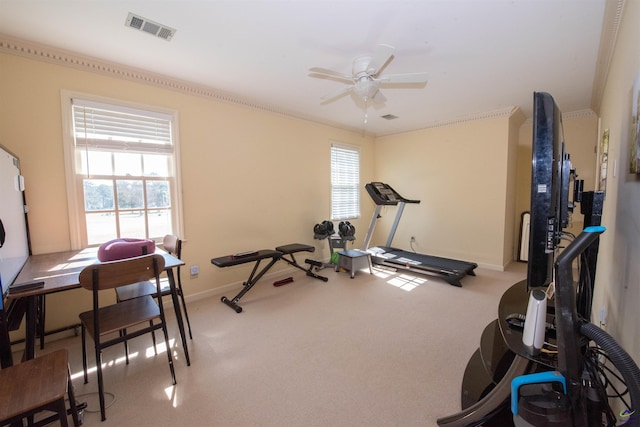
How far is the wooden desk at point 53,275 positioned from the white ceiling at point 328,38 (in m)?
1.83

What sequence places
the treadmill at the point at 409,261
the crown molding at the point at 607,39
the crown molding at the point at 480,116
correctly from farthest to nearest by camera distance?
1. the crown molding at the point at 480,116
2. the treadmill at the point at 409,261
3. the crown molding at the point at 607,39

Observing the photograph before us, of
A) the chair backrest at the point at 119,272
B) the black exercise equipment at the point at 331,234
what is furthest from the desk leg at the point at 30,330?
the black exercise equipment at the point at 331,234

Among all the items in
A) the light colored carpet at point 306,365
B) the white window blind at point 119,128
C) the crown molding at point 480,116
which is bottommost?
the light colored carpet at point 306,365

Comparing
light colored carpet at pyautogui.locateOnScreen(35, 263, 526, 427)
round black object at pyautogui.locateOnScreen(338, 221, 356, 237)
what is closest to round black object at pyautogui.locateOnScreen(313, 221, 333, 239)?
round black object at pyautogui.locateOnScreen(338, 221, 356, 237)

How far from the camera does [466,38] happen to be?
2.31m

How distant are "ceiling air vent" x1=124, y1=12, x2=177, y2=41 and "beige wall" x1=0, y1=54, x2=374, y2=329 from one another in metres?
0.92

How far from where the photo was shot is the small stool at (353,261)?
4.24 meters

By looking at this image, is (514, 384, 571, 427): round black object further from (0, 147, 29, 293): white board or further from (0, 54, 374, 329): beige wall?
(0, 54, 374, 329): beige wall

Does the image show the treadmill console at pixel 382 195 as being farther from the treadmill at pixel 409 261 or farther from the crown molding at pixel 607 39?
the crown molding at pixel 607 39

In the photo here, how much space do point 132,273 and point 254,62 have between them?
7.17 ft

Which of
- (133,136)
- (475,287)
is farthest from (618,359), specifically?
(133,136)

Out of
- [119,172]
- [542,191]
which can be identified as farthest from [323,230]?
[542,191]

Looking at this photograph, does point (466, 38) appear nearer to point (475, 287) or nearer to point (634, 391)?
point (634, 391)

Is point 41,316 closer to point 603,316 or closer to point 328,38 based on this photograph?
point 328,38
